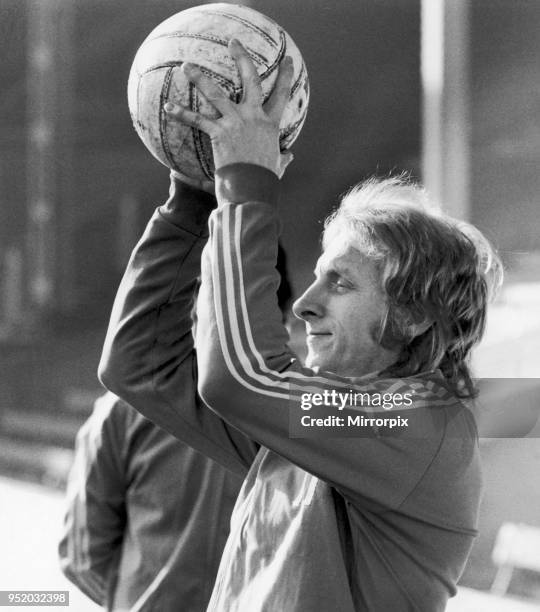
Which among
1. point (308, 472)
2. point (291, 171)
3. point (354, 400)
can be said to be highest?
point (291, 171)

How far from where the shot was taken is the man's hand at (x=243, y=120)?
1.27 meters

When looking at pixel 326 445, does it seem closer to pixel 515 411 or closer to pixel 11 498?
pixel 515 411

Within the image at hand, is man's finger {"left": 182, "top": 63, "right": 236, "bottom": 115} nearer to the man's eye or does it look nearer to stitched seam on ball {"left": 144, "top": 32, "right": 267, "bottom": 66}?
stitched seam on ball {"left": 144, "top": 32, "right": 267, "bottom": 66}

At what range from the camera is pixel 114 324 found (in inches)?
57.7

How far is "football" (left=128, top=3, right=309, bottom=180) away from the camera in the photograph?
4.57 ft

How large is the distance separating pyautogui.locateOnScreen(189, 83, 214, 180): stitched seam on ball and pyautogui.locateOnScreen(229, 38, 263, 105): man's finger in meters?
0.07

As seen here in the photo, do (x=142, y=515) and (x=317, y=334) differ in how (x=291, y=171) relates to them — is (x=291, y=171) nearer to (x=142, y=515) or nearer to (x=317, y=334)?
(x=142, y=515)

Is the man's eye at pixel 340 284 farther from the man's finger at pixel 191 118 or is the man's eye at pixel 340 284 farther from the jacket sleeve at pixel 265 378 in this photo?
the man's finger at pixel 191 118

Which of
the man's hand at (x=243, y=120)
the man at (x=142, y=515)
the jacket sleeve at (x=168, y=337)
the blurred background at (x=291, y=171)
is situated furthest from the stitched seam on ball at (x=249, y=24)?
the blurred background at (x=291, y=171)

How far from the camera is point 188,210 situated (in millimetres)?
1487


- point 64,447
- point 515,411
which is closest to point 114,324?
point 515,411

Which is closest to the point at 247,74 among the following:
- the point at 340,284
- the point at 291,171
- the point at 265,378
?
the point at 340,284

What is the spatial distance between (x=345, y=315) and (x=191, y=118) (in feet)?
1.11

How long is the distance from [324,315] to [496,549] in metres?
3.35
